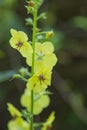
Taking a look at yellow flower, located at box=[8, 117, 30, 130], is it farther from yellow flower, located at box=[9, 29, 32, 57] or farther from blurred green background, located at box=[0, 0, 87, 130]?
blurred green background, located at box=[0, 0, 87, 130]

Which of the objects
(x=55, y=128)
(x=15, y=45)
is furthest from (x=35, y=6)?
(x=55, y=128)

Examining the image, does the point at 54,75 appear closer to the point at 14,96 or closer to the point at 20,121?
the point at 14,96

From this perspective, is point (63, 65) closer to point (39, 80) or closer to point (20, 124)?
point (20, 124)

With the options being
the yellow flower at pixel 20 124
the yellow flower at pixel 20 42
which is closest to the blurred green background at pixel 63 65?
the yellow flower at pixel 20 124

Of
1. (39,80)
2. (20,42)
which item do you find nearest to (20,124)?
(39,80)

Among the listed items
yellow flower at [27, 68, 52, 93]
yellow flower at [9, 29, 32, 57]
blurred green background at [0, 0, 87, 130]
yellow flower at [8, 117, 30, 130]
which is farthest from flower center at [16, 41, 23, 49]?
blurred green background at [0, 0, 87, 130]
